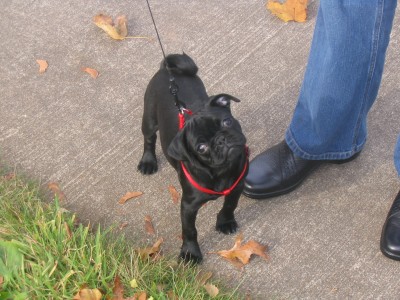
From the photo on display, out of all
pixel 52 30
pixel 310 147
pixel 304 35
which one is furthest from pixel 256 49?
pixel 52 30

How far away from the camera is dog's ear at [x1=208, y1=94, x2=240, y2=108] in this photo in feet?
9.91

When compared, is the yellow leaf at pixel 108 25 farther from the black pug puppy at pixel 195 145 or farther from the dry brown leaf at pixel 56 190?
the dry brown leaf at pixel 56 190

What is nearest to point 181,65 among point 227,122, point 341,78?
point 227,122

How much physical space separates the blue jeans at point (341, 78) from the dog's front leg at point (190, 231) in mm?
849

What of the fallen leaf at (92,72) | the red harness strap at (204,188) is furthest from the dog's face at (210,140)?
the fallen leaf at (92,72)

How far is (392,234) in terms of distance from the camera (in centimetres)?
348

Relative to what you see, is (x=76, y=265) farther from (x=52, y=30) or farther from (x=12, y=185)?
(x=52, y=30)

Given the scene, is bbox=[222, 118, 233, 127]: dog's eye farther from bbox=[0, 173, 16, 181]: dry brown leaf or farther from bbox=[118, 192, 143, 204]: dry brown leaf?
bbox=[0, 173, 16, 181]: dry brown leaf

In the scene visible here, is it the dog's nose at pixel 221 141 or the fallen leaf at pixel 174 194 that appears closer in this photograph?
the dog's nose at pixel 221 141

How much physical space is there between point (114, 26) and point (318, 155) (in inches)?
76.4

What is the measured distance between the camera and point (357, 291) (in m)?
3.36

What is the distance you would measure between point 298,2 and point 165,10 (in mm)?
1020

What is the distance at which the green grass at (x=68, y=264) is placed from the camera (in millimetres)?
3246

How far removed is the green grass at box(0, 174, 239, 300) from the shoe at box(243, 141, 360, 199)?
651 mm
